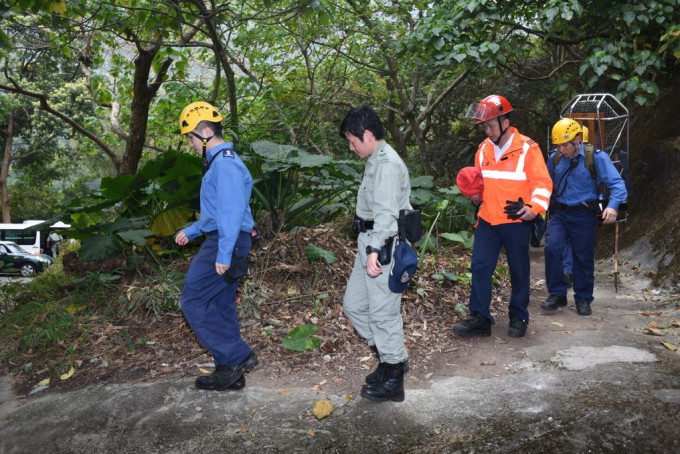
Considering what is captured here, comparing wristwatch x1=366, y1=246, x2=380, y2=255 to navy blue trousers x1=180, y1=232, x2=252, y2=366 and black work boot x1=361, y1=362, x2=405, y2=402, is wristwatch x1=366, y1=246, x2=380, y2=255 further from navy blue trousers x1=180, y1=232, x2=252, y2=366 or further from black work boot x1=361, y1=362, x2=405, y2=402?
navy blue trousers x1=180, y1=232, x2=252, y2=366

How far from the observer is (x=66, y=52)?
7.03 meters

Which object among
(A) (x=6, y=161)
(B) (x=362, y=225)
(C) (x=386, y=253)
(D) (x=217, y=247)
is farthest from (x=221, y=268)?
(A) (x=6, y=161)

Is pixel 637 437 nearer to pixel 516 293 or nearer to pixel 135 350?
pixel 516 293

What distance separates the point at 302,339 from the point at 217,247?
3.85 ft

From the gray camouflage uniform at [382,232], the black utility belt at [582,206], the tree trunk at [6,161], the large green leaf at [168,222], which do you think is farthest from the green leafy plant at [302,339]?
the tree trunk at [6,161]

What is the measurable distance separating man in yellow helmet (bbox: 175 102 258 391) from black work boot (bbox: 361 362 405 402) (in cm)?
89

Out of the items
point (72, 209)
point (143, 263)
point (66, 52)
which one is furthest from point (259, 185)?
point (66, 52)

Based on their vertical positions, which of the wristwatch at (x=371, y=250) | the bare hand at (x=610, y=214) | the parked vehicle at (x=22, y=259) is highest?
the bare hand at (x=610, y=214)

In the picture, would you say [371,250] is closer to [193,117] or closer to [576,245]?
Answer: [193,117]

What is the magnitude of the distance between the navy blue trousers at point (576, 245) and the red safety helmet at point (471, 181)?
1294 mm

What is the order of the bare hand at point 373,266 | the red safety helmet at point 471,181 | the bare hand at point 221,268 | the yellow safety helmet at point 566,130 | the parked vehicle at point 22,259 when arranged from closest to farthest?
the bare hand at point 373,266, the bare hand at point 221,268, the red safety helmet at point 471,181, the yellow safety helmet at point 566,130, the parked vehicle at point 22,259

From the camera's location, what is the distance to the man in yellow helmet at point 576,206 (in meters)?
5.31

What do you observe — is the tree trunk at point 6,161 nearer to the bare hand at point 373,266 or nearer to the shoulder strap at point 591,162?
the shoulder strap at point 591,162

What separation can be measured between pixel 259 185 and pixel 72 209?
1.83 meters
